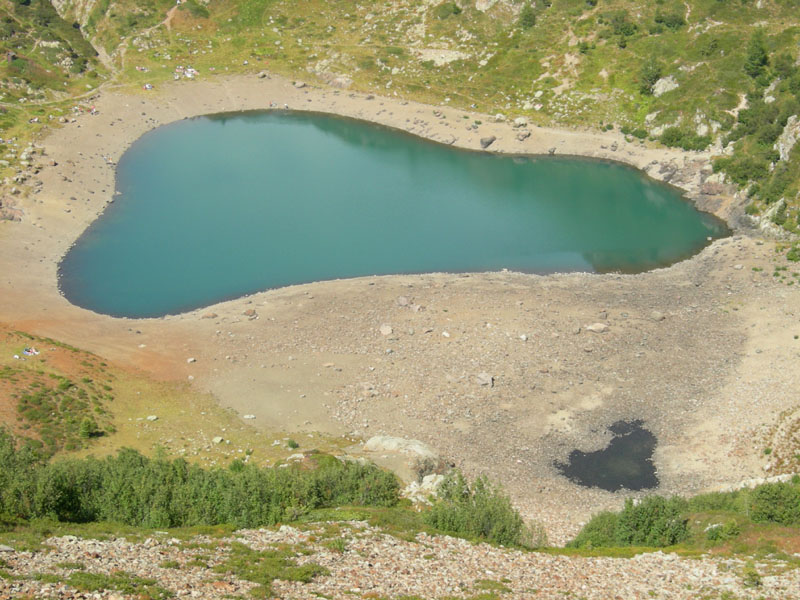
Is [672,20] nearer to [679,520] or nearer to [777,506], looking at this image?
[777,506]

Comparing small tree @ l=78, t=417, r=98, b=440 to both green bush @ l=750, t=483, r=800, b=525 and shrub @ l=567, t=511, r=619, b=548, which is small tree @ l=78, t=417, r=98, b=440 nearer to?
shrub @ l=567, t=511, r=619, b=548

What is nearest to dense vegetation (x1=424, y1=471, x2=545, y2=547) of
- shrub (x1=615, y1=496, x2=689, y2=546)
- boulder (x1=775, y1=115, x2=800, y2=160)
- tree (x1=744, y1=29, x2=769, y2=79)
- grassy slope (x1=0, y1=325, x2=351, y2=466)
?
shrub (x1=615, y1=496, x2=689, y2=546)

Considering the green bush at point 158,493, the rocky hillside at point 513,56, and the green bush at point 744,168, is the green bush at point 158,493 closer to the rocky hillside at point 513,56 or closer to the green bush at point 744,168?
the rocky hillside at point 513,56

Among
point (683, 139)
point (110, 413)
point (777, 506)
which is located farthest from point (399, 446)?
point (683, 139)

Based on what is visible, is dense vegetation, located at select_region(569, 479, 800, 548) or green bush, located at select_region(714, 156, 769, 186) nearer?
dense vegetation, located at select_region(569, 479, 800, 548)

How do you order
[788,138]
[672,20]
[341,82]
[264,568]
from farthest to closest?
[341,82] < [672,20] < [788,138] < [264,568]

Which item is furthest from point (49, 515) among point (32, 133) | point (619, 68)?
point (619, 68)
